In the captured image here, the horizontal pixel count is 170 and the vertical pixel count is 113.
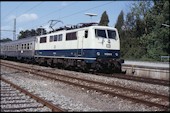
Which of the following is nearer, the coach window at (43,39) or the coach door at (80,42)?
the coach door at (80,42)

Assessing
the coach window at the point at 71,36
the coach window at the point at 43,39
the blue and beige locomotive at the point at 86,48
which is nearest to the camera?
the blue and beige locomotive at the point at 86,48

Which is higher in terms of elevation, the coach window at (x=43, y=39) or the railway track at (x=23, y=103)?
the coach window at (x=43, y=39)

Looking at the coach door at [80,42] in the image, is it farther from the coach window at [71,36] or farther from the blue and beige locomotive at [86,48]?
the coach window at [71,36]

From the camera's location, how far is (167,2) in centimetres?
5950

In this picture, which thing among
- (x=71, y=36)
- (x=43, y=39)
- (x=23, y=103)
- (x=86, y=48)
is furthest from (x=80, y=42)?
(x=23, y=103)

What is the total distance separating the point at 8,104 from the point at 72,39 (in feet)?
45.6

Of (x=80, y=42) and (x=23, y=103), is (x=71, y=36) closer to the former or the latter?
(x=80, y=42)

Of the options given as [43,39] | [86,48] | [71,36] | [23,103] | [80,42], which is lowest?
[23,103]

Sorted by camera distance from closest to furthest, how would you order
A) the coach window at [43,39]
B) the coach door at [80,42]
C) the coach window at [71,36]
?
the coach door at [80,42], the coach window at [71,36], the coach window at [43,39]

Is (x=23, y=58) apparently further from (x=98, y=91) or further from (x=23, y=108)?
(x=23, y=108)

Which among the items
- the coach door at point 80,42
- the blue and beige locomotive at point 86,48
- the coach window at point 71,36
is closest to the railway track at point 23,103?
the blue and beige locomotive at point 86,48

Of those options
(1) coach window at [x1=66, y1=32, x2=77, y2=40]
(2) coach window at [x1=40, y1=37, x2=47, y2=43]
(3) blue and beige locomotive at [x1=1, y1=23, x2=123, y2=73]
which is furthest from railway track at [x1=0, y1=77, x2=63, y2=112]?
(2) coach window at [x1=40, y1=37, x2=47, y2=43]

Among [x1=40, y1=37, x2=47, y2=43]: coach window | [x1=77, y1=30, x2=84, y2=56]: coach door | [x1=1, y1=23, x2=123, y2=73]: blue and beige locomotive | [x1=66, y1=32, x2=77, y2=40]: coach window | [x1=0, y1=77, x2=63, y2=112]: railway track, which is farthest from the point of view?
[x1=40, y1=37, x2=47, y2=43]: coach window

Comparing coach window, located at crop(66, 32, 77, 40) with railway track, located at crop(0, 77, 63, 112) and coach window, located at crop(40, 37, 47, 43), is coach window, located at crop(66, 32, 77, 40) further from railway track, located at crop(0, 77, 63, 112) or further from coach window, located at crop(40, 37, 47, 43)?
railway track, located at crop(0, 77, 63, 112)
